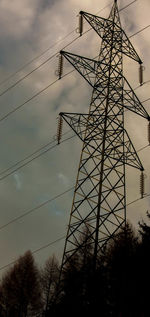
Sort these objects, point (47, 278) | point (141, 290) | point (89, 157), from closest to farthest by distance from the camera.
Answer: point (141, 290) → point (89, 157) → point (47, 278)

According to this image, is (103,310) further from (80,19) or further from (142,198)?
(80,19)

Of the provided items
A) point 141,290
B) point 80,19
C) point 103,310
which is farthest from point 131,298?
point 80,19

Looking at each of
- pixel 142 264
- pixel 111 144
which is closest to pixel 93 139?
pixel 111 144

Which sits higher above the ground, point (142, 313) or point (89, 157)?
point (89, 157)

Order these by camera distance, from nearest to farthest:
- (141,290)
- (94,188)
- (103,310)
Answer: (103,310) < (141,290) < (94,188)

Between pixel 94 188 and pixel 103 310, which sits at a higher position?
pixel 94 188

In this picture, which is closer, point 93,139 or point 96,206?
point 96,206

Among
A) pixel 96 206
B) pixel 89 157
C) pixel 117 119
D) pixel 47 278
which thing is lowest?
pixel 96 206

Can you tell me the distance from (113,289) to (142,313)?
1.84m

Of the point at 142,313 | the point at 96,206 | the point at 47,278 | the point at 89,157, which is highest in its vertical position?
the point at 47,278

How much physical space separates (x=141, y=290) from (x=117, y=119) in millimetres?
7131

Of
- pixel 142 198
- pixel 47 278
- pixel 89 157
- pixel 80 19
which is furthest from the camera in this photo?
pixel 47 278

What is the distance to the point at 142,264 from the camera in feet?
50.0

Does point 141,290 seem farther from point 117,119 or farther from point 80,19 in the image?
point 80,19
